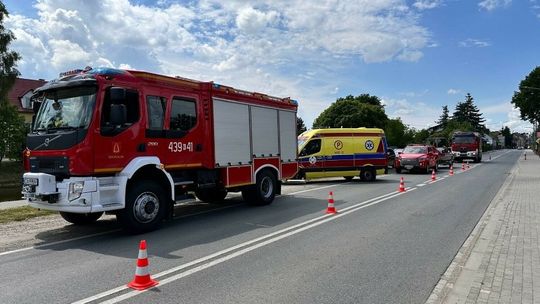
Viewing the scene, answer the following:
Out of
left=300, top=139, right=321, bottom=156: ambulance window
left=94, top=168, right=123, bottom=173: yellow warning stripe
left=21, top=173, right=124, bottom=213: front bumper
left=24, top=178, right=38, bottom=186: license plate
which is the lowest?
left=21, top=173, right=124, bottom=213: front bumper

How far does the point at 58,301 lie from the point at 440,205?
1044 cm

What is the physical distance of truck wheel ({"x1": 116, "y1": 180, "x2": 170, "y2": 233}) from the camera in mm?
8375

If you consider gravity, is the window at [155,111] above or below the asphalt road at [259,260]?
above

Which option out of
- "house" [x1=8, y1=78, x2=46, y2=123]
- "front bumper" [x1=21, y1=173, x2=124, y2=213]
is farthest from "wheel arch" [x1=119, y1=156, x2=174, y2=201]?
"house" [x1=8, y1=78, x2=46, y2=123]

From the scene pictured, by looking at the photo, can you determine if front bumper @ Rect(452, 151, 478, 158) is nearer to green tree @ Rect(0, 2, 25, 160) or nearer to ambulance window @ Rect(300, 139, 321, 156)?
ambulance window @ Rect(300, 139, 321, 156)

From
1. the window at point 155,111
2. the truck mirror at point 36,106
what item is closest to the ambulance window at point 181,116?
the window at point 155,111

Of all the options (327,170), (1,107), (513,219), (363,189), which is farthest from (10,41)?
(513,219)

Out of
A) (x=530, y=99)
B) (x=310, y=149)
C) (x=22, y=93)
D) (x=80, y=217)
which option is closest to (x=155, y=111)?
(x=80, y=217)

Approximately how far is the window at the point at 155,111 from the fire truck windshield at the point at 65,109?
1247 mm

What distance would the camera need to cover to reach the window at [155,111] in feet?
29.8

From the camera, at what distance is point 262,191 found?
1271 cm

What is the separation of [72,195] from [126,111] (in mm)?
1841

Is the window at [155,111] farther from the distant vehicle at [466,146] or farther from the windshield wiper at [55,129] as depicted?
the distant vehicle at [466,146]

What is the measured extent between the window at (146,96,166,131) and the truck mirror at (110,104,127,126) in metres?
0.81
